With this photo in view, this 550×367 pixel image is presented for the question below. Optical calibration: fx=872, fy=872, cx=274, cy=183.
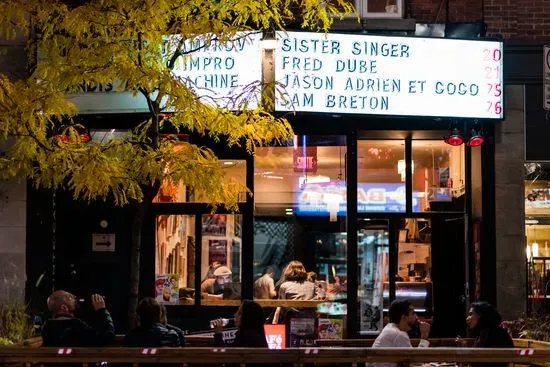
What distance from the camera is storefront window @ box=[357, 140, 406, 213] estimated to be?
14.5m

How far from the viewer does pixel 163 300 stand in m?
13.8

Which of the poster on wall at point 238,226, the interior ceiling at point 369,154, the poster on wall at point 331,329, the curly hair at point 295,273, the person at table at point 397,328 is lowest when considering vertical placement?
the poster on wall at point 331,329

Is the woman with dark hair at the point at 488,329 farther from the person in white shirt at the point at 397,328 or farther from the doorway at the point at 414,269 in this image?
the doorway at the point at 414,269

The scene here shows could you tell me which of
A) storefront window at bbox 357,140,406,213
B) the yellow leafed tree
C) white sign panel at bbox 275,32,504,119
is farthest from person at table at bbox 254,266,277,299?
the yellow leafed tree

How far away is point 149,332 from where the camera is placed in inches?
312

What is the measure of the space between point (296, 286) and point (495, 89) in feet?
14.1

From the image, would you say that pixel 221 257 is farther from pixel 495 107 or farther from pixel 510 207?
pixel 495 107

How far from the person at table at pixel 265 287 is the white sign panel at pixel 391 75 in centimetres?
293

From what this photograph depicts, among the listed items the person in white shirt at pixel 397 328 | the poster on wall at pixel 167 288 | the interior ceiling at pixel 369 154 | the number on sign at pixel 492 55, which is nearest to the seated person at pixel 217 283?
the poster on wall at pixel 167 288

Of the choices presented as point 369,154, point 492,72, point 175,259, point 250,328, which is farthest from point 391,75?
point 250,328

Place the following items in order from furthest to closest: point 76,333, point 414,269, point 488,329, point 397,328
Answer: point 414,269 → point 397,328 → point 488,329 → point 76,333

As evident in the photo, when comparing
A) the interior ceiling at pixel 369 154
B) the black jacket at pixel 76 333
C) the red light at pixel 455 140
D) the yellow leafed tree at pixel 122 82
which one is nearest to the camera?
the black jacket at pixel 76 333

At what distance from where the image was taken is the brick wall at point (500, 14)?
13875mm

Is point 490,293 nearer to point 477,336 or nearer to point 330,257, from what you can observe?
point 330,257
